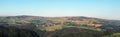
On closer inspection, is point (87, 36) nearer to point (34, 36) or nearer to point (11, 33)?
point (34, 36)

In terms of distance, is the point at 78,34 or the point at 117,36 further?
the point at 78,34

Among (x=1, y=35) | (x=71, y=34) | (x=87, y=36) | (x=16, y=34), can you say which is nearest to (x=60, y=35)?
(x=71, y=34)

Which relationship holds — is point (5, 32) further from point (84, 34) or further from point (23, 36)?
point (84, 34)

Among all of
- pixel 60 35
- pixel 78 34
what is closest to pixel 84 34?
pixel 78 34

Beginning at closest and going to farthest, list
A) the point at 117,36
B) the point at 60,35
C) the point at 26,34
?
the point at 117,36, the point at 26,34, the point at 60,35

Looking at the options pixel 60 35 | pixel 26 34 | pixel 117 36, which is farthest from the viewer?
pixel 60 35

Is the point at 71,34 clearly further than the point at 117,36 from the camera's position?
Yes

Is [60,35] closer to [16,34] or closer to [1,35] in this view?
[16,34]
